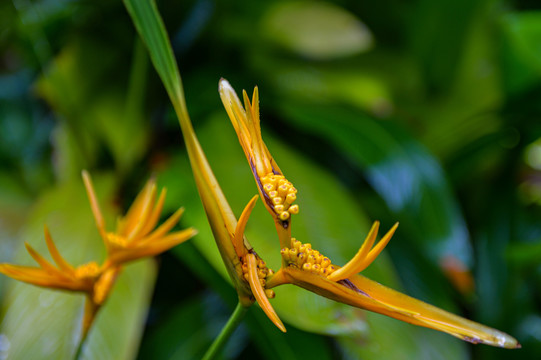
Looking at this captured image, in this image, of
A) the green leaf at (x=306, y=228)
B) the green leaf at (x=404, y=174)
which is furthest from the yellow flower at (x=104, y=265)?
the green leaf at (x=404, y=174)

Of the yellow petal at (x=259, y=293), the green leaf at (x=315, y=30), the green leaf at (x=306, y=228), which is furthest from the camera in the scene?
the green leaf at (x=315, y=30)

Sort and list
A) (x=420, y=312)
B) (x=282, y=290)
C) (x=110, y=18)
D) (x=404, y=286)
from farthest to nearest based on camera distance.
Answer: (x=110, y=18), (x=404, y=286), (x=282, y=290), (x=420, y=312)

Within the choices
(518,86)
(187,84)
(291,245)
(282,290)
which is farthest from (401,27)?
(291,245)

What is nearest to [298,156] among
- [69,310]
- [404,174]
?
[404,174]

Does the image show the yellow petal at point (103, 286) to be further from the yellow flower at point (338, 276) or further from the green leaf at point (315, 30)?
the green leaf at point (315, 30)

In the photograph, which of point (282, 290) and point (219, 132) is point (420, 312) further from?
point (219, 132)

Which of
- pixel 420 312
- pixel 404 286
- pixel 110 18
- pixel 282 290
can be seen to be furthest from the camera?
pixel 110 18

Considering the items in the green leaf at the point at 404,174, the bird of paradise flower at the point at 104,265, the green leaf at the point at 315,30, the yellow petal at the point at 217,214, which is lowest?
the green leaf at the point at 404,174

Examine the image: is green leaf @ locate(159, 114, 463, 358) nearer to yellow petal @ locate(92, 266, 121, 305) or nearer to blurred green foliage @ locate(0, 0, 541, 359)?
blurred green foliage @ locate(0, 0, 541, 359)
